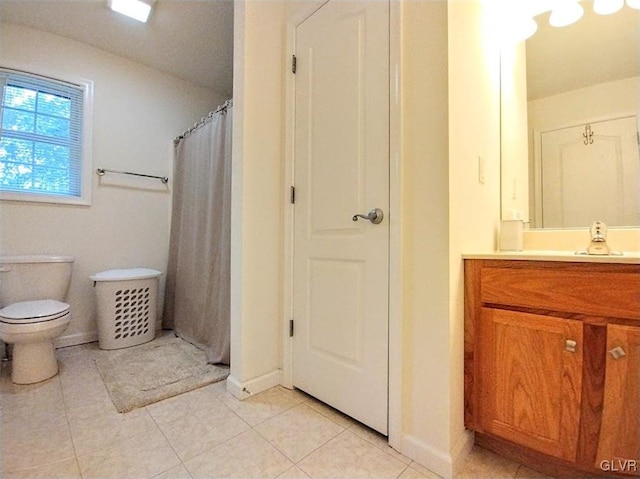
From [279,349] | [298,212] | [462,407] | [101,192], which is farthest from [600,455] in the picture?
[101,192]

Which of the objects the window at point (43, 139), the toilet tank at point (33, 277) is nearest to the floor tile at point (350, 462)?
the toilet tank at point (33, 277)

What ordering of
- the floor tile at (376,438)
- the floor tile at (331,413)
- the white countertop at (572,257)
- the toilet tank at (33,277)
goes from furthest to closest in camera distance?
the toilet tank at (33,277) → the floor tile at (331,413) → the floor tile at (376,438) → the white countertop at (572,257)

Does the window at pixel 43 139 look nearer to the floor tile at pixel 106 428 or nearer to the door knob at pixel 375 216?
the floor tile at pixel 106 428

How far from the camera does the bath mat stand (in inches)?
60.3

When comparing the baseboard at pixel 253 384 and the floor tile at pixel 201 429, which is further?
the baseboard at pixel 253 384

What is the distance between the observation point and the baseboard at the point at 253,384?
1.54m

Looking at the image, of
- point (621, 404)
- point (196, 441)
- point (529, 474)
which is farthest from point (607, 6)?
point (196, 441)

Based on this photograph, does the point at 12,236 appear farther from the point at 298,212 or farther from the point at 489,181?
the point at 489,181

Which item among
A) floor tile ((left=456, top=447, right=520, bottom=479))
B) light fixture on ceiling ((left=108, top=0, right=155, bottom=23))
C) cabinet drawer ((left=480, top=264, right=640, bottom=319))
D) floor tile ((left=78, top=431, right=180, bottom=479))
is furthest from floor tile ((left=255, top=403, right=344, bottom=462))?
light fixture on ceiling ((left=108, top=0, right=155, bottom=23))

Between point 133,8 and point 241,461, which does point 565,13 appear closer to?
point 241,461

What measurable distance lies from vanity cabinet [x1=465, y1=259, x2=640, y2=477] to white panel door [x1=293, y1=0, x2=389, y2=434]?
0.36 meters

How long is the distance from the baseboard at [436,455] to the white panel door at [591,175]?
1.05 meters

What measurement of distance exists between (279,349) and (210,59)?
247cm

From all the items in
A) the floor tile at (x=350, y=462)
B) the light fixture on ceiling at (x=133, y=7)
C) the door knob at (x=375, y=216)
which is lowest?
the floor tile at (x=350, y=462)
